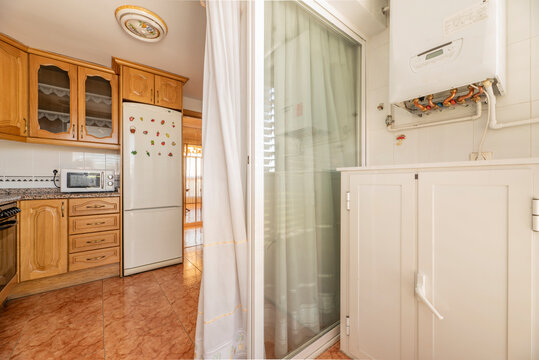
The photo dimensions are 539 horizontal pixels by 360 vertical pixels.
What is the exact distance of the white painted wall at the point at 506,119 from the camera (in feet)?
3.58

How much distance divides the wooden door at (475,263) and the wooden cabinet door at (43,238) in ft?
10.0

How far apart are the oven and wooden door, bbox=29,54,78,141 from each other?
92 cm

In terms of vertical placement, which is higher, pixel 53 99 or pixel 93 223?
pixel 53 99

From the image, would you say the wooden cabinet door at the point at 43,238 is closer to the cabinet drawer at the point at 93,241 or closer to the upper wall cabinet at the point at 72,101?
the cabinet drawer at the point at 93,241

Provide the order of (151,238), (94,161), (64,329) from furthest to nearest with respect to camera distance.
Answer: (94,161)
(151,238)
(64,329)

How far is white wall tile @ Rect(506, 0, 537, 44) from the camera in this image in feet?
3.64

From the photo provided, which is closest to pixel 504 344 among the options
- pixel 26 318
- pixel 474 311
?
pixel 474 311

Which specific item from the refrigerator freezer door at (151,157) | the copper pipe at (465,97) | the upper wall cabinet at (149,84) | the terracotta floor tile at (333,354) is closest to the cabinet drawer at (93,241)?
the refrigerator freezer door at (151,157)

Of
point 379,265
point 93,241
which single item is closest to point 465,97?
point 379,265

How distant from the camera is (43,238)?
2.10 m

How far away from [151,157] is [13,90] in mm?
1310

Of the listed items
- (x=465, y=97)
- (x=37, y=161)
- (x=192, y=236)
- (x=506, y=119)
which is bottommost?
(x=192, y=236)

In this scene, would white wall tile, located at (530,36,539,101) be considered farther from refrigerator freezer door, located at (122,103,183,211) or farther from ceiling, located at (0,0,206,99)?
refrigerator freezer door, located at (122,103,183,211)

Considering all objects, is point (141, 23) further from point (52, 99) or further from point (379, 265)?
point (379, 265)
